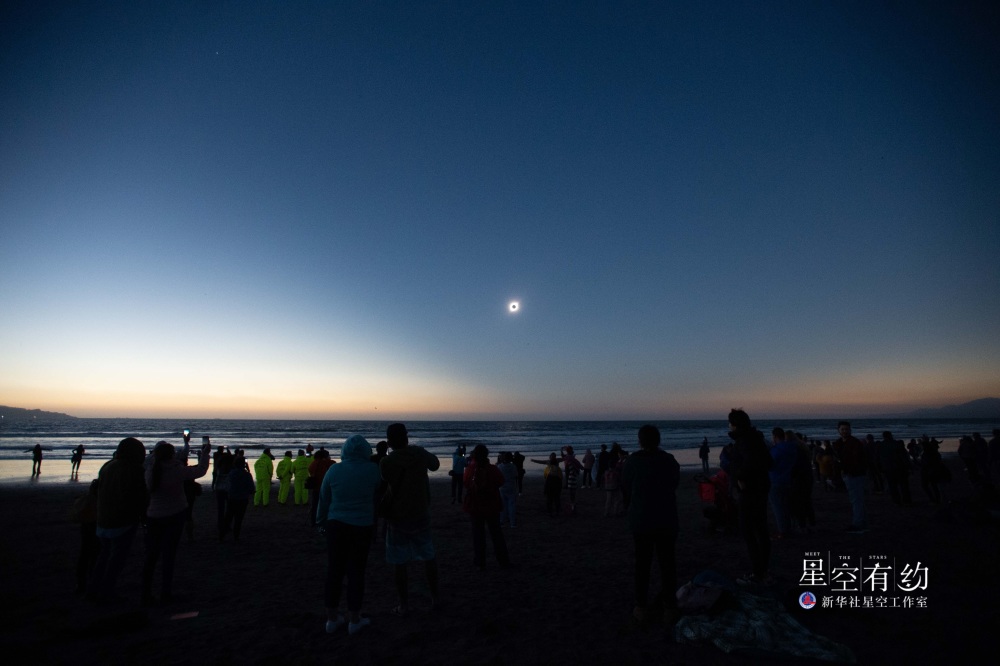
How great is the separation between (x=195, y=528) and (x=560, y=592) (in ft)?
31.7

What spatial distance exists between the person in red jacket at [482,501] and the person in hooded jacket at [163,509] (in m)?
3.77

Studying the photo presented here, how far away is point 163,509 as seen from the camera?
229 inches

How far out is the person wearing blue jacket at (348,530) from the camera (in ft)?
15.9

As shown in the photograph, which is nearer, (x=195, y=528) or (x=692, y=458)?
(x=195, y=528)

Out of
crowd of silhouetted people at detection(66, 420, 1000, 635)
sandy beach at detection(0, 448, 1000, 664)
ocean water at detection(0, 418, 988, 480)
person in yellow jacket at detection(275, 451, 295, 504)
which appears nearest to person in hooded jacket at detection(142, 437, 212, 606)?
crowd of silhouetted people at detection(66, 420, 1000, 635)

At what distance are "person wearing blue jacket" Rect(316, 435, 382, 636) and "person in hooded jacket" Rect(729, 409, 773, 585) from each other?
450cm

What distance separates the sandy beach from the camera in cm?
436

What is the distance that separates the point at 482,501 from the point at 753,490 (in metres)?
3.76

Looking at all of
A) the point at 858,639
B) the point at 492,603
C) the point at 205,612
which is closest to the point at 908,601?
the point at 858,639

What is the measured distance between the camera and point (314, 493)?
1101 centimetres

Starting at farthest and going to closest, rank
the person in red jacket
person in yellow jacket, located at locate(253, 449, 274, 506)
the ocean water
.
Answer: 1. the ocean water
2. person in yellow jacket, located at locate(253, 449, 274, 506)
3. the person in red jacket

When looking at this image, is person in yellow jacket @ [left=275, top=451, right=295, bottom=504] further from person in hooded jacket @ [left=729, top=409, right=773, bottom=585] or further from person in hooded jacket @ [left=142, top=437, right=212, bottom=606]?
person in hooded jacket @ [left=729, top=409, right=773, bottom=585]

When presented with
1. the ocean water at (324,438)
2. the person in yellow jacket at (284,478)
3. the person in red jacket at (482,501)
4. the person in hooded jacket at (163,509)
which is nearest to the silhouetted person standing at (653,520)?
the person in red jacket at (482,501)

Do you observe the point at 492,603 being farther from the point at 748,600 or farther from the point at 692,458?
the point at 692,458
